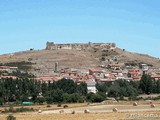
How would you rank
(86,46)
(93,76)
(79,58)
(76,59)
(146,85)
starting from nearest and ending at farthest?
(146,85) < (93,76) < (76,59) < (79,58) < (86,46)

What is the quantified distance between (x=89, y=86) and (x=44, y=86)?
62.7 ft

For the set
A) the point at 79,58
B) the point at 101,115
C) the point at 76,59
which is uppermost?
the point at 79,58

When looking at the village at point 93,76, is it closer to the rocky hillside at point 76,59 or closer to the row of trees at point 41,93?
the rocky hillside at point 76,59

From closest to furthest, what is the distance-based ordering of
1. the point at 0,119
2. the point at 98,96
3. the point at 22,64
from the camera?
1. the point at 0,119
2. the point at 98,96
3. the point at 22,64

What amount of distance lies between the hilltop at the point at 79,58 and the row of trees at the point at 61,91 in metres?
53.2

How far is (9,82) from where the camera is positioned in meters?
79.9

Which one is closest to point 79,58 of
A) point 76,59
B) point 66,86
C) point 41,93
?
point 76,59

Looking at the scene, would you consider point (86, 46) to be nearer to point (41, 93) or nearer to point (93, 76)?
point (93, 76)

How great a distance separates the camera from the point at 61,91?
76875mm

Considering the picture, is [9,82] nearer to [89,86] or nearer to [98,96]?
[98,96]

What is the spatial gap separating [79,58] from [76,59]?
235 centimetres

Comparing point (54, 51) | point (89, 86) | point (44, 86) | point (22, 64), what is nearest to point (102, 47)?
point (54, 51)

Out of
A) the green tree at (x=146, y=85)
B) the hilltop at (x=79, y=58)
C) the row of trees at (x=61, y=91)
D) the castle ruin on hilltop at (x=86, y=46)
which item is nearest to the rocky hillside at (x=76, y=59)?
the hilltop at (x=79, y=58)

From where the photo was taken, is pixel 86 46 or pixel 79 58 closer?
pixel 79 58
